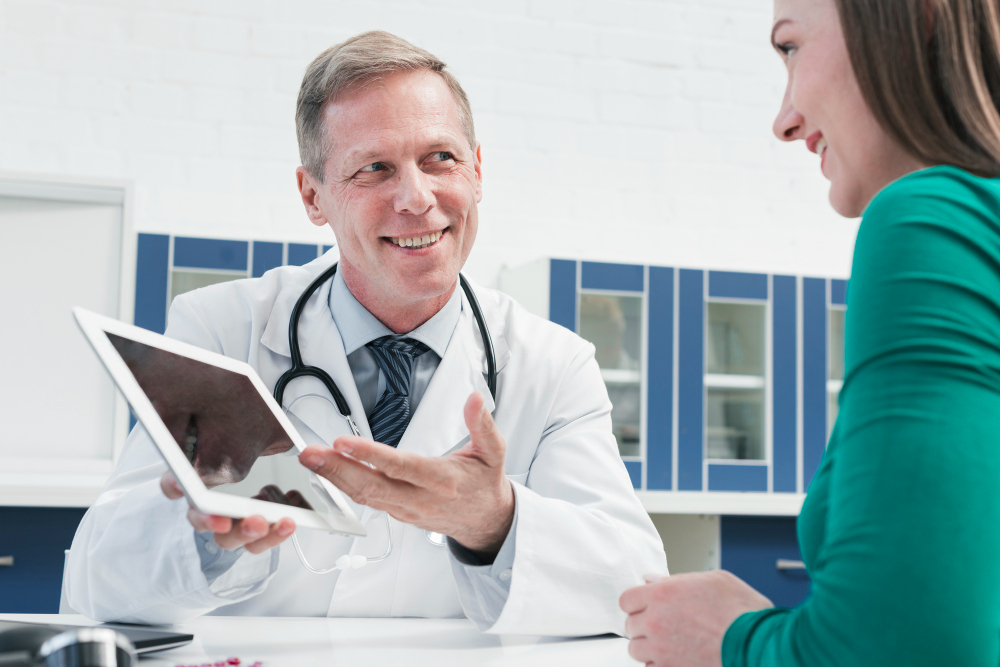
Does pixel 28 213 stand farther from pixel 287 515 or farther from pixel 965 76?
pixel 965 76

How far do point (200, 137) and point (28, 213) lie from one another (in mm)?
623

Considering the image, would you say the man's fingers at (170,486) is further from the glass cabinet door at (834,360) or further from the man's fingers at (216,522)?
the glass cabinet door at (834,360)

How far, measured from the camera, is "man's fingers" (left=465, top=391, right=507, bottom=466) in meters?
0.69

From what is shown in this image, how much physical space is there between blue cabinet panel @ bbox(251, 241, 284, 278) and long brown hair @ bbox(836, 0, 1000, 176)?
68.8 inches

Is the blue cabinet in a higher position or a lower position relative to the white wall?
lower

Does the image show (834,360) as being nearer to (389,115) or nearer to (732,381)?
(732,381)

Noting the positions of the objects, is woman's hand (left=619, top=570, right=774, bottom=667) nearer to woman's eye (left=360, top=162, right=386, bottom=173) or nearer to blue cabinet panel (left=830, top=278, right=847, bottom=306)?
woman's eye (left=360, top=162, right=386, bottom=173)

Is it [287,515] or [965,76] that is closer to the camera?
[965,76]

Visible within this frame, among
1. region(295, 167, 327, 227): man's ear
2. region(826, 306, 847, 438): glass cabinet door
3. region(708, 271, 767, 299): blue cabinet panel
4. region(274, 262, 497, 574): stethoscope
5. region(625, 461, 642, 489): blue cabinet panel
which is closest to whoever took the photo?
region(274, 262, 497, 574): stethoscope

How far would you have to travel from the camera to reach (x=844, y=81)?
1.88ft

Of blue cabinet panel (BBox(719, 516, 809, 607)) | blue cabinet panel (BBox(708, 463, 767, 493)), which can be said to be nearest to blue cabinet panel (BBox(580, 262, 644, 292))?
blue cabinet panel (BBox(708, 463, 767, 493))

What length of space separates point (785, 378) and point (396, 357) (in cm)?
157

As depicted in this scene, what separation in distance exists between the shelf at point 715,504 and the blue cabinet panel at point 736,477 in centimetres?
25

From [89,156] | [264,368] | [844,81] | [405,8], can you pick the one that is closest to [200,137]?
[89,156]
